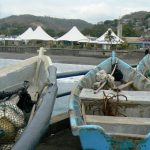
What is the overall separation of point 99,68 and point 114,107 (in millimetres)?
1907

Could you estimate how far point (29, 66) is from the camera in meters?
8.25

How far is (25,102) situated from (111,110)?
124cm

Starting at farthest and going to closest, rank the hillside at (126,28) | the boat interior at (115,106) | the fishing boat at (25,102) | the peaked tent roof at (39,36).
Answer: the hillside at (126,28)
the peaked tent roof at (39,36)
the boat interior at (115,106)
the fishing boat at (25,102)

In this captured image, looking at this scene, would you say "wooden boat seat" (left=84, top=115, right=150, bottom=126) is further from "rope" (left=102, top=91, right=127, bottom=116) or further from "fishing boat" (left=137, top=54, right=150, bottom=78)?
"fishing boat" (left=137, top=54, right=150, bottom=78)

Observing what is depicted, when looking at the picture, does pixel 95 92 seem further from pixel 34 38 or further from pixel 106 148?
pixel 34 38

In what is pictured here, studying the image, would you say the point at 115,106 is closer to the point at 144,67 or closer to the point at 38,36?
the point at 144,67

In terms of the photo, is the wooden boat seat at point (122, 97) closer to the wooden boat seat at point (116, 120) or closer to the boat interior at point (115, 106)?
the boat interior at point (115, 106)

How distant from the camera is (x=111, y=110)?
663 cm

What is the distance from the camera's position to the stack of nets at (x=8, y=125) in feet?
17.6

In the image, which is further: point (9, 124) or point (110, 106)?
point (110, 106)

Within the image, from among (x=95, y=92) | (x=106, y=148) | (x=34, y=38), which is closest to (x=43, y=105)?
(x=106, y=148)

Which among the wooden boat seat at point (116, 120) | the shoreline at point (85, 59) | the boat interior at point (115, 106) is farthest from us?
the shoreline at point (85, 59)

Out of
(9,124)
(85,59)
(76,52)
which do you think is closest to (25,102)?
(9,124)

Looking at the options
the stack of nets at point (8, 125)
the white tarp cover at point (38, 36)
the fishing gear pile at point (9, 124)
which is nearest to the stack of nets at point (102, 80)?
the fishing gear pile at point (9, 124)
